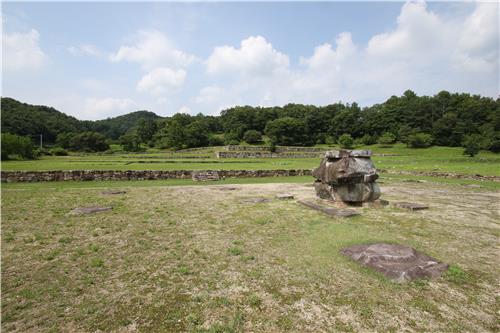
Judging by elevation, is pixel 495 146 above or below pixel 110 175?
above

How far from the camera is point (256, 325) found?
290cm

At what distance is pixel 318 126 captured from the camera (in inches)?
3403

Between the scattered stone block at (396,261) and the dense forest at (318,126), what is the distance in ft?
179

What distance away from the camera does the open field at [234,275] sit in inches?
118

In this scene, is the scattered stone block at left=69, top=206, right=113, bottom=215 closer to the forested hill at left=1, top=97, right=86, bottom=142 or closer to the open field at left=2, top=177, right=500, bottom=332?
the open field at left=2, top=177, right=500, bottom=332

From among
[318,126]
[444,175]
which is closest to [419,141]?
[318,126]

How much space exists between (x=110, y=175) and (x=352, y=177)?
54.1ft

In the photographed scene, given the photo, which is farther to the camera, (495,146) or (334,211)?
(495,146)

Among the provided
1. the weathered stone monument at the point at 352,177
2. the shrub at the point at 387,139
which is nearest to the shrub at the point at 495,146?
the shrub at the point at 387,139

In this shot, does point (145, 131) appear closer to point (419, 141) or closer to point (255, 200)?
point (419, 141)

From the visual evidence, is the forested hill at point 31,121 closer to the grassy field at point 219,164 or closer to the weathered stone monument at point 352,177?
the grassy field at point 219,164

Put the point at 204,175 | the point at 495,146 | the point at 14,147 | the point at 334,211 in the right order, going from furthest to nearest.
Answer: the point at 495,146
the point at 14,147
the point at 204,175
the point at 334,211

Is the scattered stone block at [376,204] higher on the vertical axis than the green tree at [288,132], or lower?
lower

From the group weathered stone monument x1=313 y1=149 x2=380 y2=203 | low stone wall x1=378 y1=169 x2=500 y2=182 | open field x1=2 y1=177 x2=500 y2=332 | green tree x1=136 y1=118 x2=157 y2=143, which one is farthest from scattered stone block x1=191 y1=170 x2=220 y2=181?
green tree x1=136 y1=118 x2=157 y2=143
